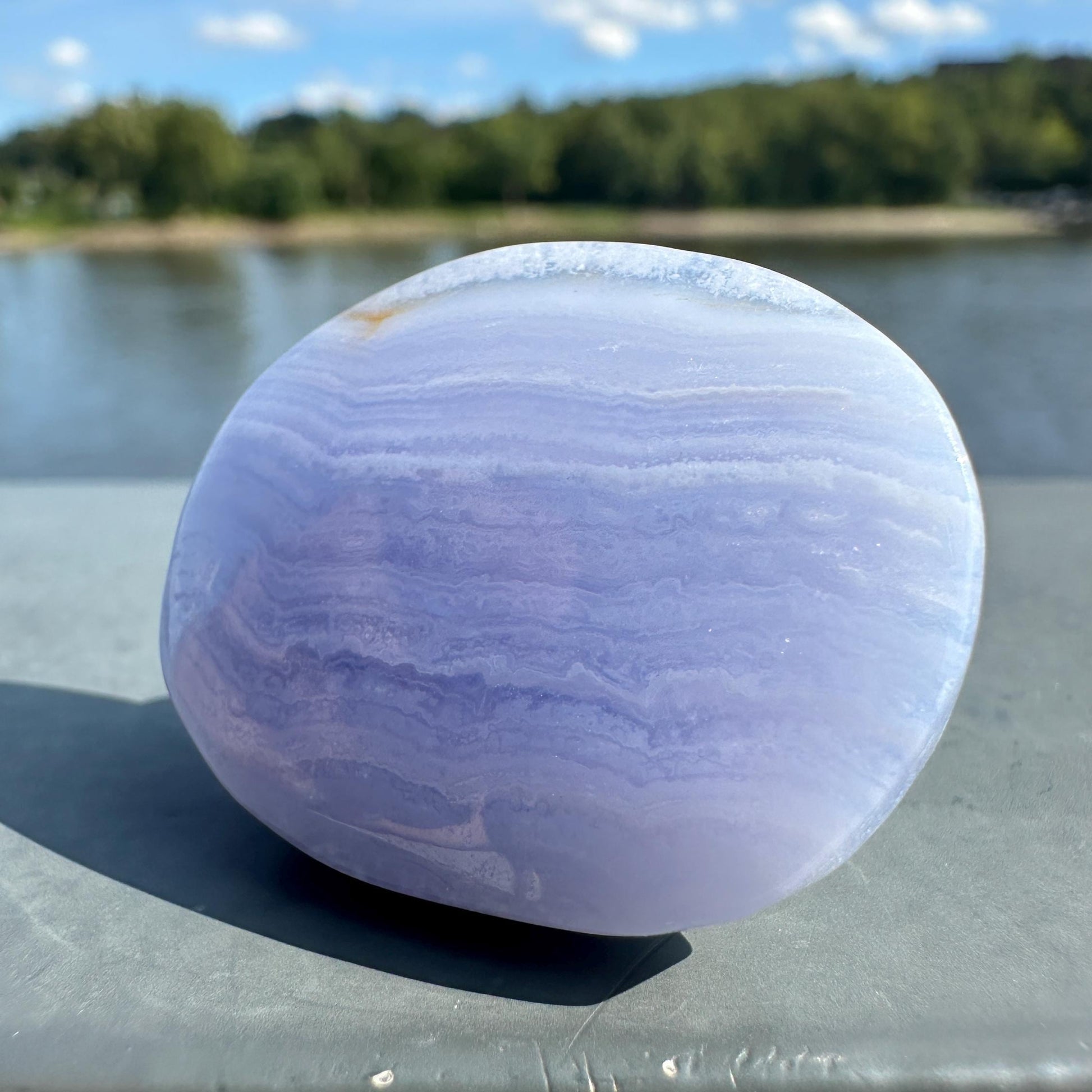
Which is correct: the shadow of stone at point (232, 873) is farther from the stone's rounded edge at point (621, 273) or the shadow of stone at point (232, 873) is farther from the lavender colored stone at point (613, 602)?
the stone's rounded edge at point (621, 273)

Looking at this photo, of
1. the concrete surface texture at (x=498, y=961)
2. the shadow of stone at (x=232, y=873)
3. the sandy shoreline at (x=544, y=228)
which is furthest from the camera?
the sandy shoreline at (x=544, y=228)

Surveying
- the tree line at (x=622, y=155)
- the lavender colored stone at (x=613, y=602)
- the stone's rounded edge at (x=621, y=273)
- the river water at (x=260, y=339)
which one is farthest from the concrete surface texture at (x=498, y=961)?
the tree line at (x=622, y=155)

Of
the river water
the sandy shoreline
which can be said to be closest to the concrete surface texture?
the river water

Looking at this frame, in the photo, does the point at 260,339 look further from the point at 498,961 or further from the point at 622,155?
the point at 622,155

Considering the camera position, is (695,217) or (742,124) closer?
(695,217)

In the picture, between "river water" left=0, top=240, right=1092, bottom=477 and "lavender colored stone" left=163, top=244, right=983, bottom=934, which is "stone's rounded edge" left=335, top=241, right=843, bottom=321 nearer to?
"lavender colored stone" left=163, top=244, right=983, bottom=934

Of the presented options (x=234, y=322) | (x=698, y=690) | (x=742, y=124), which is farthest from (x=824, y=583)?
(x=742, y=124)

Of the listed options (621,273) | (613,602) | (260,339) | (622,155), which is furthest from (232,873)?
(622,155)

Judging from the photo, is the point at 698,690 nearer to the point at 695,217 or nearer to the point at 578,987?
the point at 578,987
